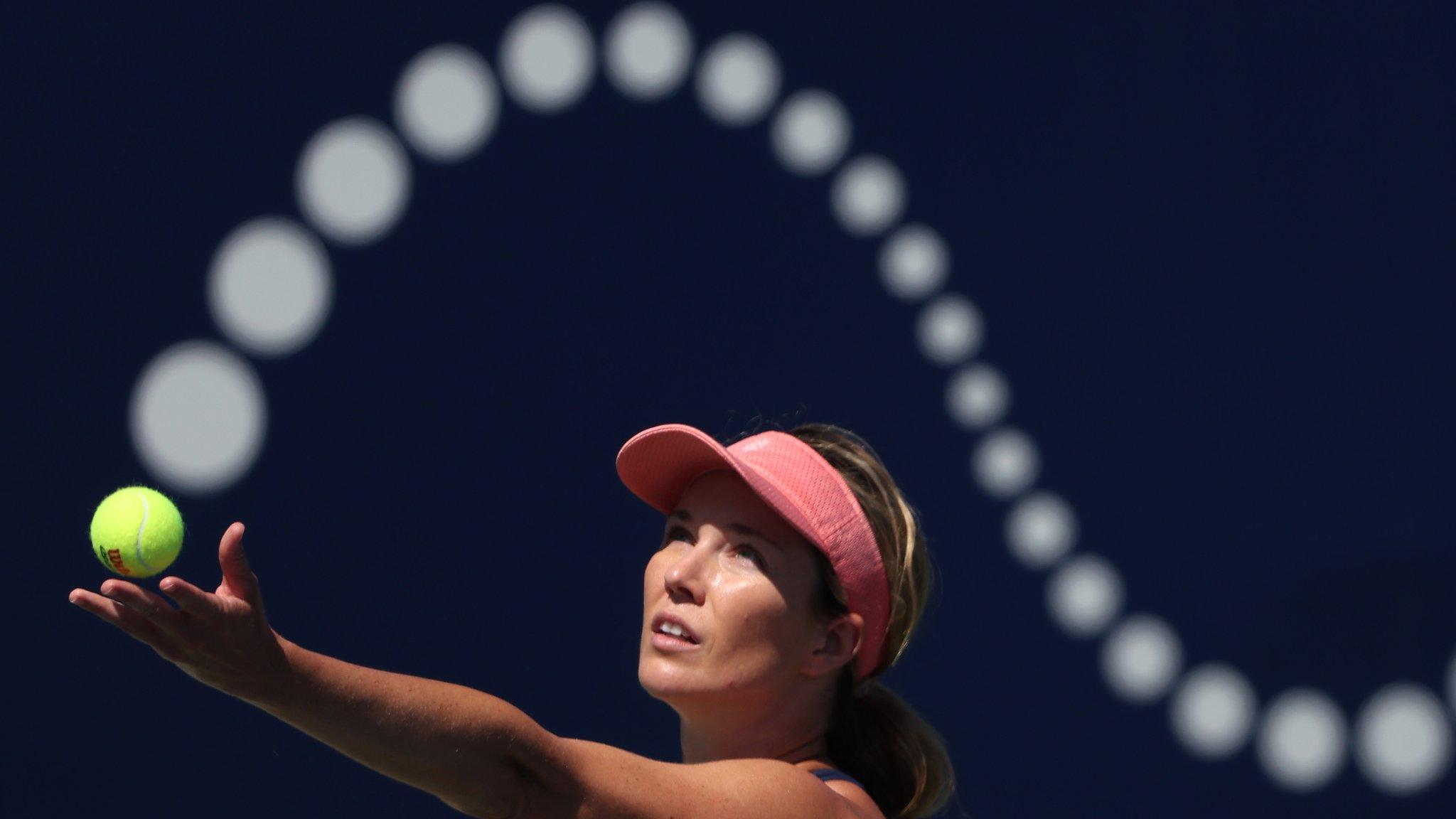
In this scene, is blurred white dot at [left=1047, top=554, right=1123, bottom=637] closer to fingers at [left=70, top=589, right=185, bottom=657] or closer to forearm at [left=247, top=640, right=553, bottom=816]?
forearm at [left=247, top=640, right=553, bottom=816]

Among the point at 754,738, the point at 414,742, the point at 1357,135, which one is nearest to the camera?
the point at 414,742

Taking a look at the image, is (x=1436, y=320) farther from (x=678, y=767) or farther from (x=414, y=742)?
(x=414, y=742)

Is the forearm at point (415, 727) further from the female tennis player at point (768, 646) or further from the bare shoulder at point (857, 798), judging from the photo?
the bare shoulder at point (857, 798)

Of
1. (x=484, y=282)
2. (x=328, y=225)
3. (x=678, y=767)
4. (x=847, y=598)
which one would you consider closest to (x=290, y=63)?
(x=328, y=225)

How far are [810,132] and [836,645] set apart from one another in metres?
1.44

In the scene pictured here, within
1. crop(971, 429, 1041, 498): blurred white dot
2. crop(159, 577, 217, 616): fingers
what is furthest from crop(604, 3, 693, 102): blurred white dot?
crop(159, 577, 217, 616): fingers

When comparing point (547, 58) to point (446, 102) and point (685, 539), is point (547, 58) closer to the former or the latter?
point (446, 102)

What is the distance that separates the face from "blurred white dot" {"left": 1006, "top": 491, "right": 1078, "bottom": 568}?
1.39 metres

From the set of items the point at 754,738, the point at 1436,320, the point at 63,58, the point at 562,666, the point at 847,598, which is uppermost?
the point at 1436,320

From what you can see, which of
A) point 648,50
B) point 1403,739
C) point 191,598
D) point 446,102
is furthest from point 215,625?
point 1403,739

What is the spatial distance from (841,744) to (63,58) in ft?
5.38

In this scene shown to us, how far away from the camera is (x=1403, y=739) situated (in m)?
3.39

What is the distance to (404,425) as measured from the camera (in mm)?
2729

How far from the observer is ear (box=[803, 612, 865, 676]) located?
1.91 meters
